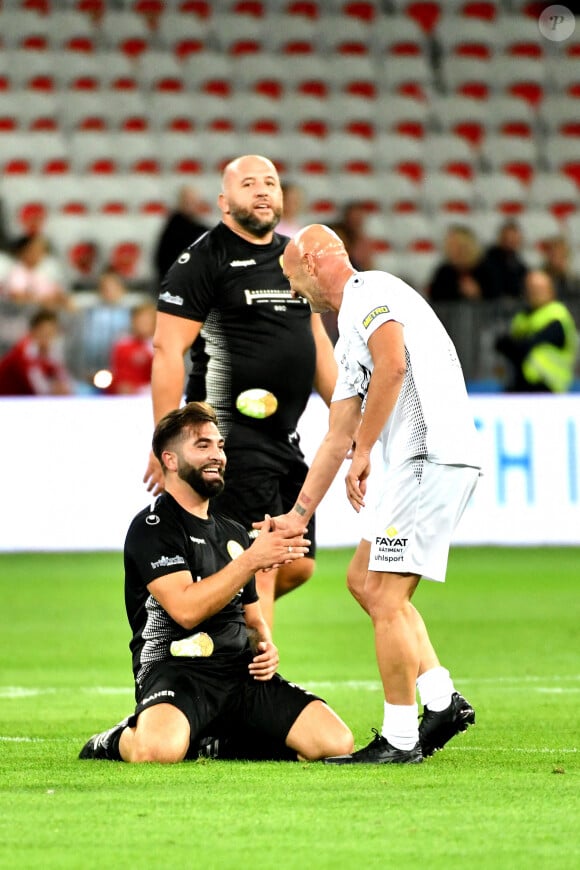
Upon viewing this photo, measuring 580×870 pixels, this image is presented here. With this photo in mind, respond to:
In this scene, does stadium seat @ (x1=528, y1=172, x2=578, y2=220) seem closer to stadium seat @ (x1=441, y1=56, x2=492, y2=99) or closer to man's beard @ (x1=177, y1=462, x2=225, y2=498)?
stadium seat @ (x1=441, y1=56, x2=492, y2=99)

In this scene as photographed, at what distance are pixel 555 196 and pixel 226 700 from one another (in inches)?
708

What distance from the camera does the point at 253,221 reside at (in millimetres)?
8375

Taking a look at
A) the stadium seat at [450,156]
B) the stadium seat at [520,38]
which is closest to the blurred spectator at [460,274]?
the stadium seat at [450,156]

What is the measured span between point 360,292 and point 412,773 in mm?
1765

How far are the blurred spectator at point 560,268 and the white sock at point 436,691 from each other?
12082 millimetres

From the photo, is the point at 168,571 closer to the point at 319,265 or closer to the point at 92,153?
the point at 319,265

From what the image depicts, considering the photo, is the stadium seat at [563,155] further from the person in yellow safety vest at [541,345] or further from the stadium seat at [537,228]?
the person in yellow safety vest at [541,345]

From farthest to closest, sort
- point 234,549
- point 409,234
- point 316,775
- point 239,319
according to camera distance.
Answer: point 409,234
point 239,319
point 234,549
point 316,775

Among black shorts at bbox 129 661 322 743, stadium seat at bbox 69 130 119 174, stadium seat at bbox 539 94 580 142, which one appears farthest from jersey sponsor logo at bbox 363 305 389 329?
stadium seat at bbox 539 94 580 142

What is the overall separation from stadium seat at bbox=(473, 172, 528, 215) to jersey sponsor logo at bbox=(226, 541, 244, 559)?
55.2 ft

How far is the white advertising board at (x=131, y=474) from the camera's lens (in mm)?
15742

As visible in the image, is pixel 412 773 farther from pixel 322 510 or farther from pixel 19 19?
pixel 19 19

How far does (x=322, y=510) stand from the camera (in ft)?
52.8

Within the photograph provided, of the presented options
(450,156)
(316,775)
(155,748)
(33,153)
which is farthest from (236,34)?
(316,775)
